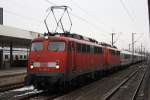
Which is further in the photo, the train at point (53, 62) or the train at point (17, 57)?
the train at point (17, 57)

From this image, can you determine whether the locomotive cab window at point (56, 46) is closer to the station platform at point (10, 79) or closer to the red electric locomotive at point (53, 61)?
the red electric locomotive at point (53, 61)

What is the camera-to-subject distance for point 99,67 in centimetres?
2759

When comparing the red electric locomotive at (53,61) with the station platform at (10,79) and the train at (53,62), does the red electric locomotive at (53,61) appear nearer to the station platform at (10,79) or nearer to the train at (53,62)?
the train at (53,62)

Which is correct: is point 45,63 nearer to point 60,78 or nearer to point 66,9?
point 60,78

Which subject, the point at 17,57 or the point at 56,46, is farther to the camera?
the point at 17,57

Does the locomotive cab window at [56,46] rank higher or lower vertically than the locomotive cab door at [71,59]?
higher

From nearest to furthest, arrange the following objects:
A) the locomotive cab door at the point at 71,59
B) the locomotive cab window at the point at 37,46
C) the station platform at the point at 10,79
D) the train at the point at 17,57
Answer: the locomotive cab door at the point at 71,59 → the locomotive cab window at the point at 37,46 → the station platform at the point at 10,79 → the train at the point at 17,57

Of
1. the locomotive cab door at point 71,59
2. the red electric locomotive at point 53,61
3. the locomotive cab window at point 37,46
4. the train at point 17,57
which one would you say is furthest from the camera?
the train at point 17,57

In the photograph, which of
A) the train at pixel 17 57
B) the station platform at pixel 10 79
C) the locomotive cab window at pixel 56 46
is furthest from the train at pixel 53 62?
the train at pixel 17 57

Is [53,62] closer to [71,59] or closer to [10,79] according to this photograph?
[71,59]

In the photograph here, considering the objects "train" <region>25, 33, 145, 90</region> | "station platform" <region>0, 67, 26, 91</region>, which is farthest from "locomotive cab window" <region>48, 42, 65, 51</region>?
"station platform" <region>0, 67, 26, 91</region>

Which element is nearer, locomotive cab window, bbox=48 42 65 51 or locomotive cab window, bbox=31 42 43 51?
locomotive cab window, bbox=48 42 65 51

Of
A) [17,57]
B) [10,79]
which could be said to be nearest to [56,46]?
[10,79]

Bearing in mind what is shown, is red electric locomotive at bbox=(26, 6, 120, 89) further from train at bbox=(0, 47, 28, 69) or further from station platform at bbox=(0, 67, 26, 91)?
train at bbox=(0, 47, 28, 69)
